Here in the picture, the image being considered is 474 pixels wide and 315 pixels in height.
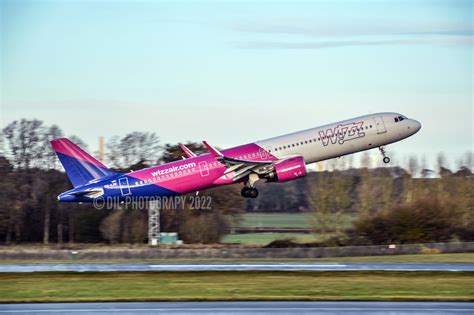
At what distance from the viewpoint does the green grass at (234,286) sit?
36.9 metres

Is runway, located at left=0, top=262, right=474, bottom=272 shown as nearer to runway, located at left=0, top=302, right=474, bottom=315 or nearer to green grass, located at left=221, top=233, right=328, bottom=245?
runway, located at left=0, top=302, right=474, bottom=315

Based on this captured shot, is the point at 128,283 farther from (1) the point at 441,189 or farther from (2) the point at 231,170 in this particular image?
(1) the point at 441,189

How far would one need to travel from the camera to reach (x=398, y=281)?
138ft

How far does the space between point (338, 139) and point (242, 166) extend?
7.01 metres

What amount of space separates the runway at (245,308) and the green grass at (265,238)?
4084 cm

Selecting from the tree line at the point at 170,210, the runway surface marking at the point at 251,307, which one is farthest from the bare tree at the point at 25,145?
the runway surface marking at the point at 251,307

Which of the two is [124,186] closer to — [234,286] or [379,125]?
[379,125]

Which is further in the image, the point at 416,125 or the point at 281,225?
the point at 281,225

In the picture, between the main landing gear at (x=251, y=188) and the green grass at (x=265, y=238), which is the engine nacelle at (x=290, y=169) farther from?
the green grass at (x=265, y=238)

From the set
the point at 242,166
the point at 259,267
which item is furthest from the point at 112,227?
the point at 259,267

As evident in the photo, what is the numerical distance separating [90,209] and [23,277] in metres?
38.6

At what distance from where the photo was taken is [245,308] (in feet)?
109

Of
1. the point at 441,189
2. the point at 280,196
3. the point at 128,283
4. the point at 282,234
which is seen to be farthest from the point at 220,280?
the point at 280,196

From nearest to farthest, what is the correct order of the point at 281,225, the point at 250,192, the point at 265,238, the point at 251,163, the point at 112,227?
the point at 251,163, the point at 250,192, the point at 112,227, the point at 265,238, the point at 281,225
